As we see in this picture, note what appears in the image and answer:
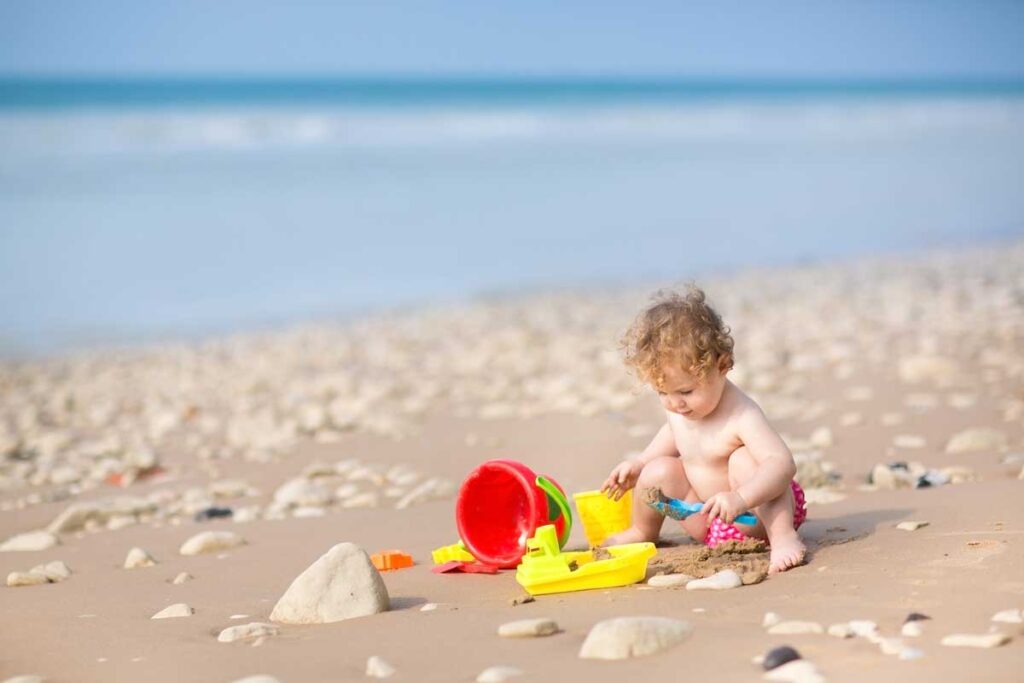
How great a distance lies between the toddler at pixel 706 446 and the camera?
140 inches

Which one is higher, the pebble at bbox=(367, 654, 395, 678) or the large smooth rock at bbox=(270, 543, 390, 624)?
the large smooth rock at bbox=(270, 543, 390, 624)

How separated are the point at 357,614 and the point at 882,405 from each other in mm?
3639

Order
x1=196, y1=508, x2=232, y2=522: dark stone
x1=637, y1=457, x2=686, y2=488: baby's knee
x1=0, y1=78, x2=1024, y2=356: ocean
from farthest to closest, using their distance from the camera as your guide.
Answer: x1=0, y1=78, x2=1024, y2=356: ocean
x1=196, y1=508, x2=232, y2=522: dark stone
x1=637, y1=457, x2=686, y2=488: baby's knee

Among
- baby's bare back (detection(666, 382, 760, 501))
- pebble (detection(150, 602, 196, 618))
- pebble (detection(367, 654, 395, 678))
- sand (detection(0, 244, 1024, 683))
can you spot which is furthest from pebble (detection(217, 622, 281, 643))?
baby's bare back (detection(666, 382, 760, 501))

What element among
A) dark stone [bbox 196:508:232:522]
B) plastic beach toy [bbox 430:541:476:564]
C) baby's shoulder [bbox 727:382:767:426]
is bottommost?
plastic beach toy [bbox 430:541:476:564]

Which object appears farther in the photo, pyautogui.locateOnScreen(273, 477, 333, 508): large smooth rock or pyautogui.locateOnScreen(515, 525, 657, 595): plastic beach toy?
pyautogui.locateOnScreen(273, 477, 333, 508): large smooth rock

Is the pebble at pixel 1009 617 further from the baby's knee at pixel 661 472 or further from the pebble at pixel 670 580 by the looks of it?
the baby's knee at pixel 661 472

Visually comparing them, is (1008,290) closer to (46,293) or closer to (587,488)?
(587,488)

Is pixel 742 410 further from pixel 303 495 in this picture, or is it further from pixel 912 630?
pixel 303 495

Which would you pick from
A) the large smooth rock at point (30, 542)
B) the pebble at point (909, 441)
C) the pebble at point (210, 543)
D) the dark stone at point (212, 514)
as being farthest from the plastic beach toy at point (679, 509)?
the large smooth rock at point (30, 542)

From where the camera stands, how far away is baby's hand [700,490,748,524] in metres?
3.48

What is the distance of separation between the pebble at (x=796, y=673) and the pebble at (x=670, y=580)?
0.80 metres

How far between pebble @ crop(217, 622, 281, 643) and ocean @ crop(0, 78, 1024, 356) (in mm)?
7381

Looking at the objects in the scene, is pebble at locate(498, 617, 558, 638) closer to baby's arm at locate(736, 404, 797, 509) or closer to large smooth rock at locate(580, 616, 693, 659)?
large smooth rock at locate(580, 616, 693, 659)
